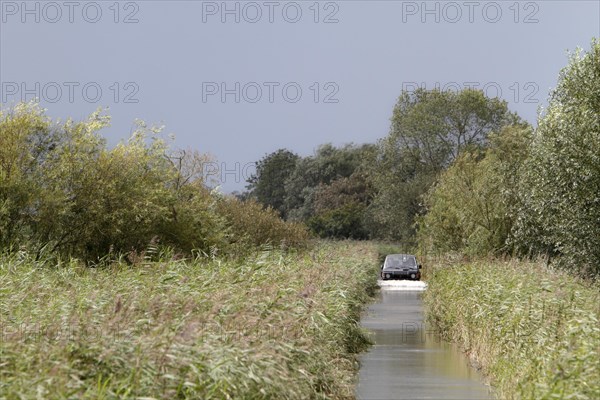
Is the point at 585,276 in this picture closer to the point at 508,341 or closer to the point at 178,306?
the point at 508,341

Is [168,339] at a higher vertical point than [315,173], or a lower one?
lower

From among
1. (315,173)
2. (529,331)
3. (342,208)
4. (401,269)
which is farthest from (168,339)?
(315,173)

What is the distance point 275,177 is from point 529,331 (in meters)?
113

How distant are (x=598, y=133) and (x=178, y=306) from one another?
20.8m

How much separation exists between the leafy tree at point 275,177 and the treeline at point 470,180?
4.3 inches

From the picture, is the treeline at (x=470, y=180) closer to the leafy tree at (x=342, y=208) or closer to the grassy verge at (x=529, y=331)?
the leafy tree at (x=342, y=208)

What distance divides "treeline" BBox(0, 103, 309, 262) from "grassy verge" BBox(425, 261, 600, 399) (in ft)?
30.8

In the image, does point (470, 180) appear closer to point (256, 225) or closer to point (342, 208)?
point (256, 225)

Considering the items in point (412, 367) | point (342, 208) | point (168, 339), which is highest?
point (342, 208)

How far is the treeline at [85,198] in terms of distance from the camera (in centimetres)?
3447

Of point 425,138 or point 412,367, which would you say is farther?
point 425,138

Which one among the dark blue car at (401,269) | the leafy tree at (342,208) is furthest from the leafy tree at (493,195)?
the leafy tree at (342,208)

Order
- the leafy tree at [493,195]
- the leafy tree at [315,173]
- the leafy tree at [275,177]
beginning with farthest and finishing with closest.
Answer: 1. the leafy tree at [275,177]
2. the leafy tree at [315,173]
3. the leafy tree at [493,195]

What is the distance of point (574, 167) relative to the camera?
3472 cm
